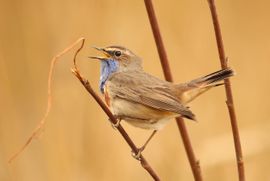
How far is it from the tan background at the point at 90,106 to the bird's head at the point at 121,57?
38 centimetres

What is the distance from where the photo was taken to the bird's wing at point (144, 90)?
11.5ft

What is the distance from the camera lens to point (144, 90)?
12.0 feet

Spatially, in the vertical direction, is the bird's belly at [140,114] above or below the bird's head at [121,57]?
below

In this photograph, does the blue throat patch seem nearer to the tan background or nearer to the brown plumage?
the brown plumage

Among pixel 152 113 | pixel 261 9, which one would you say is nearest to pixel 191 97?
pixel 152 113

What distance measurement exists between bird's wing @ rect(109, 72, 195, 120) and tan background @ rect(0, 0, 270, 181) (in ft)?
2.06

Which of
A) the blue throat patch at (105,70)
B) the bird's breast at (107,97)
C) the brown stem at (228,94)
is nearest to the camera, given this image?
the brown stem at (228,94)

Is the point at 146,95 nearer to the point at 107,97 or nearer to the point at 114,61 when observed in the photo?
the point at 107,97

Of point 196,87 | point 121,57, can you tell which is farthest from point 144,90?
point 121,57

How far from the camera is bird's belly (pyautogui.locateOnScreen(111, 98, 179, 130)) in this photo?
11.7 feet

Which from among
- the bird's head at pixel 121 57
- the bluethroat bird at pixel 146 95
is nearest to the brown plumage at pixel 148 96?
the bluethroat bird at pixel 146 95

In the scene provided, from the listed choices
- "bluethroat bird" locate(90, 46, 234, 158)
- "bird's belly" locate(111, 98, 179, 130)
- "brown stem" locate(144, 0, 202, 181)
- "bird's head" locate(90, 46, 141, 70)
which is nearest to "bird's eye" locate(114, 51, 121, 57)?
"bird's head" locate(90, 46, 141, 70)

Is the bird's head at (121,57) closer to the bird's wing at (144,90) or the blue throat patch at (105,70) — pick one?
the blue throat patch at (105,70)

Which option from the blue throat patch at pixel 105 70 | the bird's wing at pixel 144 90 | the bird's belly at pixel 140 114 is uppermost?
the blue throat patch at pixel 105 70
